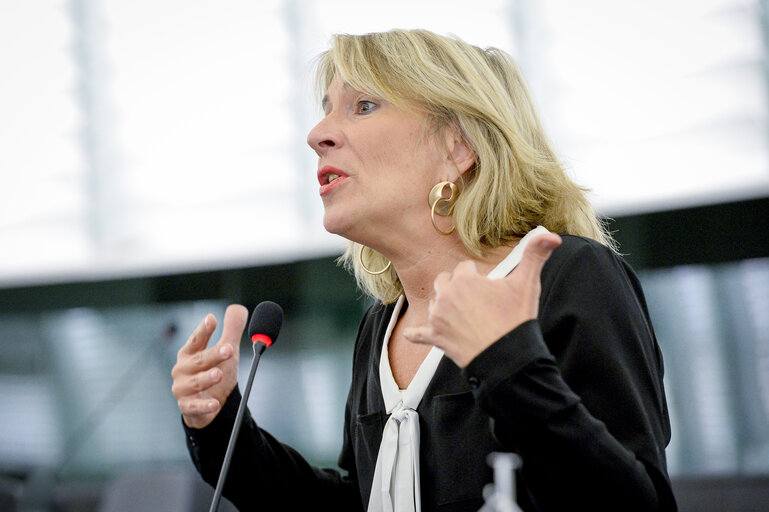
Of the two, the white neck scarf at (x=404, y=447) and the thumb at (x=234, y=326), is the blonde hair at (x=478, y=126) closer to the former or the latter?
the white neck scarf at (x=404, y=447)

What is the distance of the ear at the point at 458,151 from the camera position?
1.42m

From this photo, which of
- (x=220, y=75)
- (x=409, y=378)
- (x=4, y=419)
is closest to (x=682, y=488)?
(x=409, y=378)

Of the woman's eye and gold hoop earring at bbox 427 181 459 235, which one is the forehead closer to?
the woman's eye

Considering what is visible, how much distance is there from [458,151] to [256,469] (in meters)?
0.64

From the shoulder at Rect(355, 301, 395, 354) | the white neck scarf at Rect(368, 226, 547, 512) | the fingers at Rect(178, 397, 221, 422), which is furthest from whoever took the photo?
the shoulder at Rect(355, 301, 395, 354)

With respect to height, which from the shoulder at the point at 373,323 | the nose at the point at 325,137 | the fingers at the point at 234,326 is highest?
the nose at the point at 325,137

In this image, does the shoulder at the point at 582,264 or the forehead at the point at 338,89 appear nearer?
the shoulder at the point at 582,264

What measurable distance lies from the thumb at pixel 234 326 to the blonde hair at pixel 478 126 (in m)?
0.41

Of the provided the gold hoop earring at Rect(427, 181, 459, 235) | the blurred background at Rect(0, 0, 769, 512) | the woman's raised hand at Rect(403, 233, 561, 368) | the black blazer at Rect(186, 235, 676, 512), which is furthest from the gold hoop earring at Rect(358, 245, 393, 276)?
the blurred background at Rect(0, 0, 769, 512)

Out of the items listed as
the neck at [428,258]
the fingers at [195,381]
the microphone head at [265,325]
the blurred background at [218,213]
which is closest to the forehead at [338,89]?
the neck at [428,258]

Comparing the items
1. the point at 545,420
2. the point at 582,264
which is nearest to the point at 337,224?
the point at 582,264

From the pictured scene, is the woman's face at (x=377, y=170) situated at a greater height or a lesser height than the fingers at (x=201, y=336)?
greater

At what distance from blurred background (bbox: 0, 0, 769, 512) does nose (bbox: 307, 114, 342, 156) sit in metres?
2.33

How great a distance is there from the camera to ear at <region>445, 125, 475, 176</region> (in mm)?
1419
